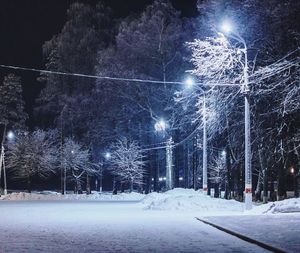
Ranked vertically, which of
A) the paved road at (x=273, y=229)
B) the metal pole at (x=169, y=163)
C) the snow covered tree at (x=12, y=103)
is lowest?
the paved road at (x=273, y=229)

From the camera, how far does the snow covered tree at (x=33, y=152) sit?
255 ft

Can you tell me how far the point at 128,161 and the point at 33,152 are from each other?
1267cm

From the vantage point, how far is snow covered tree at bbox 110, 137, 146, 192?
248 ft

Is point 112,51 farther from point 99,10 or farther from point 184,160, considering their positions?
point 184,160

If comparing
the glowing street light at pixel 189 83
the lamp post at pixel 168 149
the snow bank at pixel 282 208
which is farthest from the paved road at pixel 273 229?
the lamp post at pixel 168 149

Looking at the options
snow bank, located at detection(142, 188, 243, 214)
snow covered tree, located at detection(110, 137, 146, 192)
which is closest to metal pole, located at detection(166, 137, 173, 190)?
snow bank, located at detection(142, 188, 243, 214)

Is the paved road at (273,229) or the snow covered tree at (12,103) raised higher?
the snow covered tree at (12,103)

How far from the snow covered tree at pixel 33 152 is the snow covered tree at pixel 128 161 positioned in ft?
27.0

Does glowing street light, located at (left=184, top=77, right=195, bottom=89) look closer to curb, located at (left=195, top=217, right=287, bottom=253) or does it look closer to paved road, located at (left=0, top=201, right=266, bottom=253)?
paved road, located at (left=0, top=201, right=266, bottom=253)

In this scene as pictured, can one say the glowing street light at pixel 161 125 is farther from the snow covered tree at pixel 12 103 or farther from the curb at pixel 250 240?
the curb at pixel 250 240

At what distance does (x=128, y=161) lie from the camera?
7688 centimetres

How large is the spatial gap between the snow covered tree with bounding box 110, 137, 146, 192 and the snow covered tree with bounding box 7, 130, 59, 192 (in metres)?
8.22

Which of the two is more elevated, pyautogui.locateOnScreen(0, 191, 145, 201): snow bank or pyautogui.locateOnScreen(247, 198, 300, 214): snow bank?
pyautogui.locateOnScreen(0, 191, 145, 201): snow bank

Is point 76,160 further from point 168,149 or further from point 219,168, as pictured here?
point 168,149
